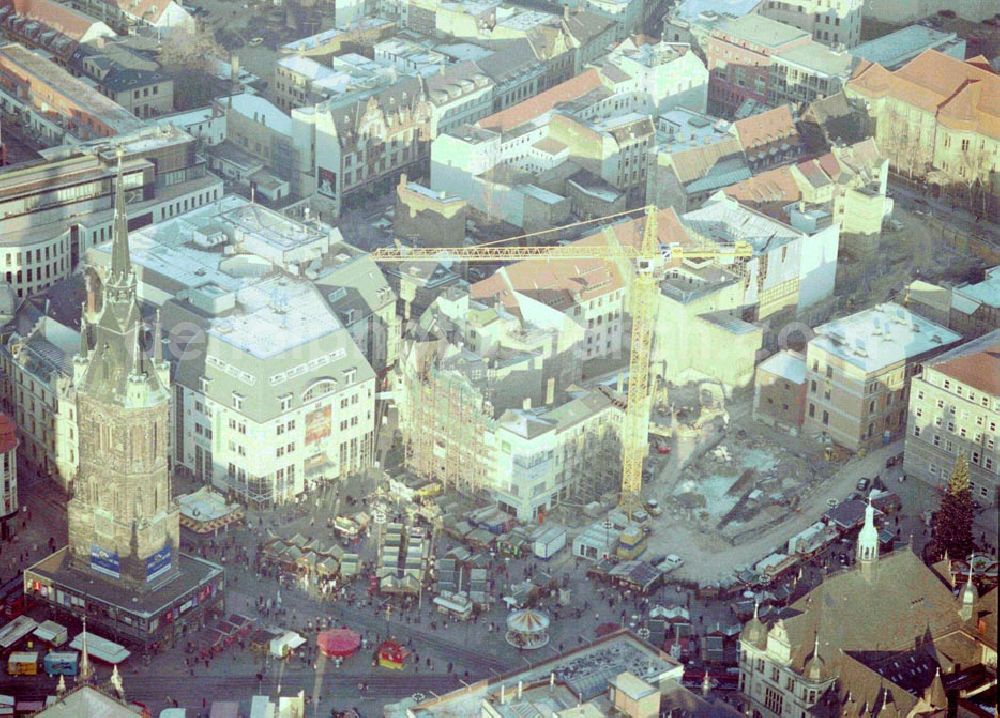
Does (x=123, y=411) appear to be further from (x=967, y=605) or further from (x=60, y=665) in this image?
(x=967, y=605)

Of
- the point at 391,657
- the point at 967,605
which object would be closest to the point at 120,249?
the point at 391,657

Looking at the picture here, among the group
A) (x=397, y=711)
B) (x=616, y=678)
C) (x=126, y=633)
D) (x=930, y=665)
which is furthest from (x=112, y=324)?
(x=930, y=665)

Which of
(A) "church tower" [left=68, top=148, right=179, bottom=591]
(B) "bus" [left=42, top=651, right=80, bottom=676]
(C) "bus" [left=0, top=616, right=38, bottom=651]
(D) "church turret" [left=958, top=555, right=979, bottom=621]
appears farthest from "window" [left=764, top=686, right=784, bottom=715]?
(C) "bus" [left=0, top=616, right=38, bottom=651]

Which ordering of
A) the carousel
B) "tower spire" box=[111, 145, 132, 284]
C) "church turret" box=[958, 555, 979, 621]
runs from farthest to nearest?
the carousel < "church turret" box=[958, 555, 979, 621] < "tower spire" box=[111, 145, 132, 284]

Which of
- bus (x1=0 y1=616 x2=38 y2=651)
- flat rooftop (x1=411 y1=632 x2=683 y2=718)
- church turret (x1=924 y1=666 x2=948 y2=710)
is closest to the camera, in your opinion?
flat rooftop (x1=411 y1=632 x2=683 y2=718)

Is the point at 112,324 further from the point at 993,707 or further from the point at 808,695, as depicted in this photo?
the point at 993,707

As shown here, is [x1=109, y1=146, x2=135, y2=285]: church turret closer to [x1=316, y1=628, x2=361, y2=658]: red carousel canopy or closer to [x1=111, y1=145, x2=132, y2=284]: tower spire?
[x1=111, y1=145, x2=132, y2=284]: tower spire

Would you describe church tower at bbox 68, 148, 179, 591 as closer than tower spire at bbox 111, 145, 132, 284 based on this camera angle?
No

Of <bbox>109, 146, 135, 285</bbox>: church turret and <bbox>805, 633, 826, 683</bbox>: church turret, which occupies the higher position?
<bbox>109, 146, 135, 285</bbox>: church turret
